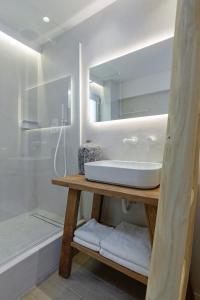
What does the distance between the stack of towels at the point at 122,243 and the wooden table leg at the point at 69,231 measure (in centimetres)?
6

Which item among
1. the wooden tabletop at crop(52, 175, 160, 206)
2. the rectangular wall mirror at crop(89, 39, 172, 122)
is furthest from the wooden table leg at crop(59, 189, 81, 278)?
the rectangular wall mirror at crop(89, 39, 172, 122)

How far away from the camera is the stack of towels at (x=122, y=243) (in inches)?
39.2

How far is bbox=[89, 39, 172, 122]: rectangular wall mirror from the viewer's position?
1327mm

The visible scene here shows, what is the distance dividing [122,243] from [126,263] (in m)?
0.12

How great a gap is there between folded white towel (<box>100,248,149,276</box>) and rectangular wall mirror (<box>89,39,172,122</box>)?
3.32 ft

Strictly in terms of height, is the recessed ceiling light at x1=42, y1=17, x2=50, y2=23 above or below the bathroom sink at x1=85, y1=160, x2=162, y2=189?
above

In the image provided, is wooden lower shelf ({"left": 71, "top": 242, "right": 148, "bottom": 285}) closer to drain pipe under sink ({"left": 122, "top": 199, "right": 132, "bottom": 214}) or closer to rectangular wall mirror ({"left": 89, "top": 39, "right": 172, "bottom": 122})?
drain pipe under sink ({"left": 122, "top": 199, "right": 132, "bottom": 214})

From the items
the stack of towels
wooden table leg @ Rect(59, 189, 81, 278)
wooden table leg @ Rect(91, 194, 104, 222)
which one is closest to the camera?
the stack of towels

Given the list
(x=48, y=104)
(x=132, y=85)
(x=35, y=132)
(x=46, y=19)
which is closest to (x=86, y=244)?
(x=132, y=85)

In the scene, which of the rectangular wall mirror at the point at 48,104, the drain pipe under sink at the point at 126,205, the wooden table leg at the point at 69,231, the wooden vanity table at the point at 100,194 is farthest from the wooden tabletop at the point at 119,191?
the rectangular wall mirror at the point at 48,104

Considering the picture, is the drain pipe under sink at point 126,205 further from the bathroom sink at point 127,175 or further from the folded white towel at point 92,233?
the bathroom sink at point 127,175

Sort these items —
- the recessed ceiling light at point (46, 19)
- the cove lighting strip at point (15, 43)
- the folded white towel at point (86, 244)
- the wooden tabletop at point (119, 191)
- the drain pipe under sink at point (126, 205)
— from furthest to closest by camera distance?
the cove lighting strip at point (15, 43), the recessed ceiling light at point (46, 19), the drain pipe under sink at point (126, 205), the folded white towel at point (86, 244), the wooden tabletop at point (119, 191)

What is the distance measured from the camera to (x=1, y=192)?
1872 millimetres

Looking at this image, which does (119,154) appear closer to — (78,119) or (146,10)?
(78,119)
